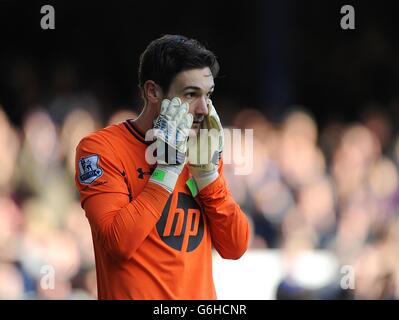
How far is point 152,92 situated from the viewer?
3084 millimetres

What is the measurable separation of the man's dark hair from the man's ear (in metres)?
0.02

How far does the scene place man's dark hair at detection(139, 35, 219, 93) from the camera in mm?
3005

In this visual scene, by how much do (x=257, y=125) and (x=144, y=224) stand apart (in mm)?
5010

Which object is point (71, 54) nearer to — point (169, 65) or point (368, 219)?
point (368, 219)

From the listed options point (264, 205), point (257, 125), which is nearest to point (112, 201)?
point (264, 205)

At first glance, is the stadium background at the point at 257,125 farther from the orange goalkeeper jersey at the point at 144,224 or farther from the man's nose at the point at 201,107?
the man's nose at the point at 201,107

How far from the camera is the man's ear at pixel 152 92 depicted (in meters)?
3.06

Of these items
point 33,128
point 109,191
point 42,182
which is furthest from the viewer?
point 33,128

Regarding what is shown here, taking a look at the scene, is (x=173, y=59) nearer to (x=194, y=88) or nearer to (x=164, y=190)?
(x=194, y=88)

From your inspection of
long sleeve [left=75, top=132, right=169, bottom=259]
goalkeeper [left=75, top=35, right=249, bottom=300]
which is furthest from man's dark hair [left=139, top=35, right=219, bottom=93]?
long sleeve [left=75, top=132, right=169, bottom=259]

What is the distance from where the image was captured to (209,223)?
308 cm

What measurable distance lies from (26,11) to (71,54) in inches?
23.7
